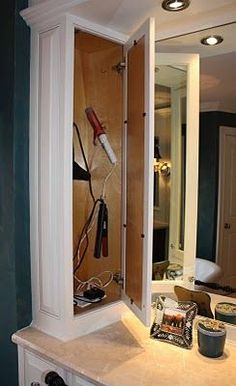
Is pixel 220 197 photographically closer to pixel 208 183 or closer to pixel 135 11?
pixel 208 183

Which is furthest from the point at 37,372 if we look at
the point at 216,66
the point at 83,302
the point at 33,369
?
the point at 216,66

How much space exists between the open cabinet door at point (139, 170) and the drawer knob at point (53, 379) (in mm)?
374

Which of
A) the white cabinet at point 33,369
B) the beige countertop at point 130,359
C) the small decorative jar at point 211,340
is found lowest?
the white cabinet at point 33,369

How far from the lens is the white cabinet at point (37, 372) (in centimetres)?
129

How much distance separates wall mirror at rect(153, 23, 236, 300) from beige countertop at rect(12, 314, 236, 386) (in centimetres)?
31

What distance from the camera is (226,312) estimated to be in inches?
55.4

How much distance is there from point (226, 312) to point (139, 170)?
0.67 meters

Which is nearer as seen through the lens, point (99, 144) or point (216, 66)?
point (216, 66)

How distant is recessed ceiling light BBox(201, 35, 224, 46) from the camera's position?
55.7 inches

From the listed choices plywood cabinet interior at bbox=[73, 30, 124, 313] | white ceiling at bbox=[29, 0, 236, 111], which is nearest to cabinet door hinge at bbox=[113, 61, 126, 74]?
plywood cabinet interior at bbox=[73, 30, 124, 313]

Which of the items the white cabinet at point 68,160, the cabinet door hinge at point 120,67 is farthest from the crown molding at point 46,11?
the cabinet door hinge at point 120,67

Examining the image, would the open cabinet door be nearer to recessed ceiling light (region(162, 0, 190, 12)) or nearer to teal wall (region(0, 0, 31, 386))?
recessed ceiling light (region(162, 0, 190, 12))

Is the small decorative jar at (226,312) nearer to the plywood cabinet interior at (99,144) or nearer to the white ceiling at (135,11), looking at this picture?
the plywood cabinet interior at (99,144)

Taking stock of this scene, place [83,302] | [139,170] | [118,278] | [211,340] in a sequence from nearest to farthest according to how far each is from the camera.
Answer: [211,340]
[139,170]
[83,302]
[118,278]
